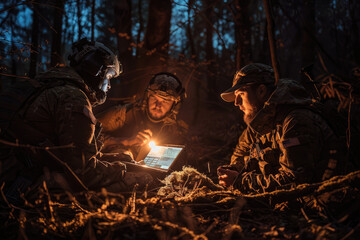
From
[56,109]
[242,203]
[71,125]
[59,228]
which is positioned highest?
[56,109]

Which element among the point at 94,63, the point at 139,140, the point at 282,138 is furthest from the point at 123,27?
the point at 282,138

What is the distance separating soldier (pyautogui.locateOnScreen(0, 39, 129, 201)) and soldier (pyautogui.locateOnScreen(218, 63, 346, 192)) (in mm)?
2109

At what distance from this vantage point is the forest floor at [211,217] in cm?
221

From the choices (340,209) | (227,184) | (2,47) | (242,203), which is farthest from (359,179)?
(2,47)

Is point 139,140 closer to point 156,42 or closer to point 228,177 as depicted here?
point 228,177

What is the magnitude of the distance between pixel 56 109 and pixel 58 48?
7.24 m

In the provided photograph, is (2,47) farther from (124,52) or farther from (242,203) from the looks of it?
(124,52)

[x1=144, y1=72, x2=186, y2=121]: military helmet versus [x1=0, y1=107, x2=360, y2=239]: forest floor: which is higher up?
[x1=144, y1=72, x2=186, y2=121]: military helmet

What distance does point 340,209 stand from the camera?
8.43 ft

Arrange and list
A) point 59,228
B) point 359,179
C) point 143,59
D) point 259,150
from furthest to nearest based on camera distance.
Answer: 1. point 143,59
2. point 259,150
3. point 359,179
4. point 59,228

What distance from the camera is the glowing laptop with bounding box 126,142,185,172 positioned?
419 centimetres

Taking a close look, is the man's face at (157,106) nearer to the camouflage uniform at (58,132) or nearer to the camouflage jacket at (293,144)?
the camouflage uniform at (58,132)

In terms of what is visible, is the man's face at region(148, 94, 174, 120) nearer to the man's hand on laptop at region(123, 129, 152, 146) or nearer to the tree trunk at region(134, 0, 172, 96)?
the man's hand on laptop at region(123, 129, 152, 146)

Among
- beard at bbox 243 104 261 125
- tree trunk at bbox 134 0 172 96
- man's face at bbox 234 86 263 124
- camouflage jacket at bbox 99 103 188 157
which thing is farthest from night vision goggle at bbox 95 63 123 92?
tree trunk at bbox 134 0 172 96
